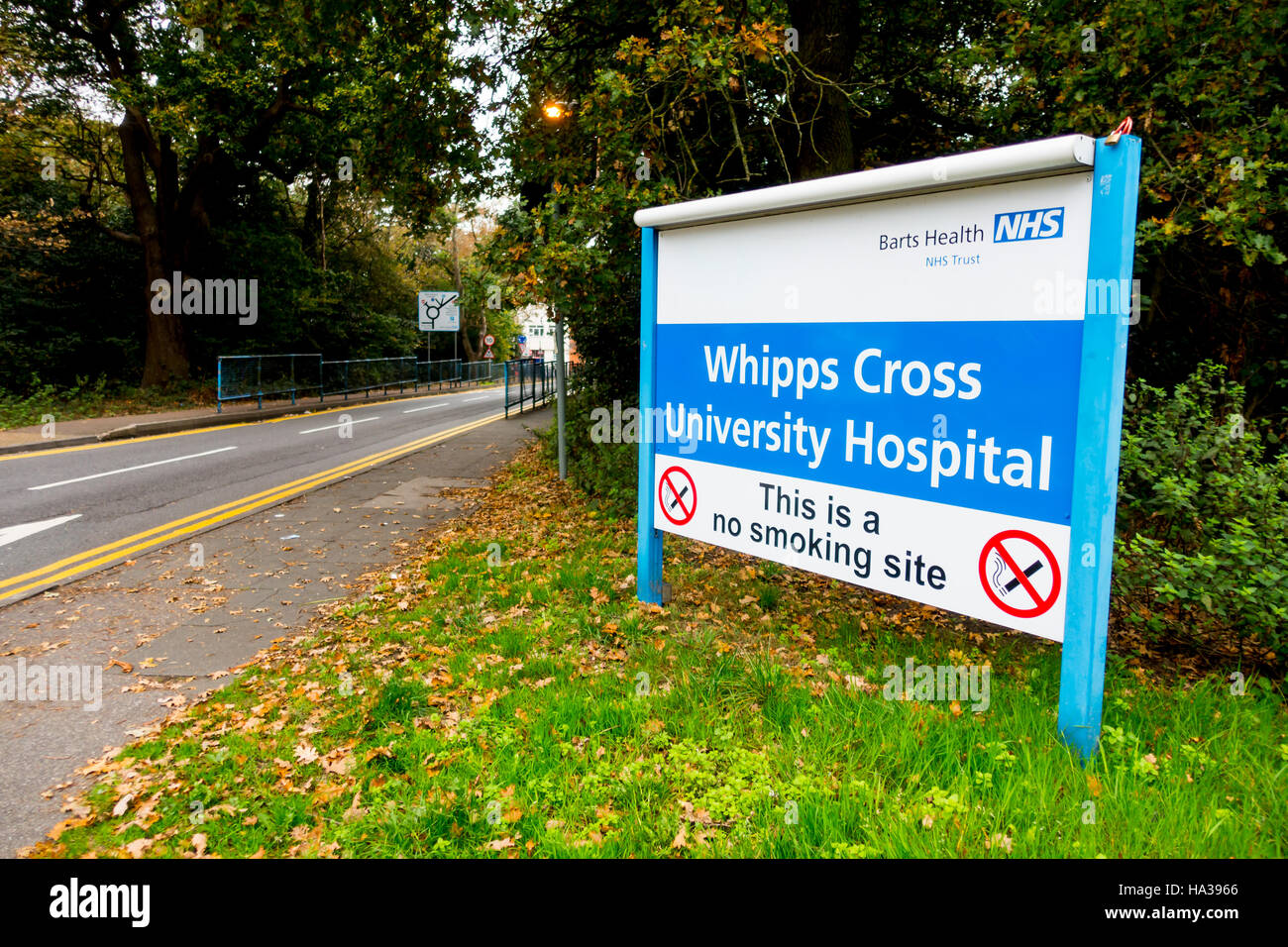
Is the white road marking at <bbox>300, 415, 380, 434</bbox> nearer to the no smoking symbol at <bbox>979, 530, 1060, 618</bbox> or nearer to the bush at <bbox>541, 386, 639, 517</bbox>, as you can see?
the bush at <bbox>541, 386, 639, 517</bbox>

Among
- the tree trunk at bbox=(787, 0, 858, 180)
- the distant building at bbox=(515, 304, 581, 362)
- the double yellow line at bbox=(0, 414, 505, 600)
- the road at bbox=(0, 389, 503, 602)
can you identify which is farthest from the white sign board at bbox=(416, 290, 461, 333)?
the tree trunk at bbox=(787, 0, 858, 180)

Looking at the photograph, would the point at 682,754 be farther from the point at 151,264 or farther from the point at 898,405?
the point at 151,264

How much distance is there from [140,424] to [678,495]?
52.9 feet

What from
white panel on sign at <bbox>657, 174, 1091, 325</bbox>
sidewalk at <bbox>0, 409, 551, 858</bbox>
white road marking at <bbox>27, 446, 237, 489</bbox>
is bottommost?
sidewalk at <bbox>0, 409, 551, 858</bbox>

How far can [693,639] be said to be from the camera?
469 centimetres

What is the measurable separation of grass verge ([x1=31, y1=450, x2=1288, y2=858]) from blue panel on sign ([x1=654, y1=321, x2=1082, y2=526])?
1.04 metres

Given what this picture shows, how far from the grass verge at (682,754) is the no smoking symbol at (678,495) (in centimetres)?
69

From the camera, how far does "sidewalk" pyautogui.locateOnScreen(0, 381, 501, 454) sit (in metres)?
14.2

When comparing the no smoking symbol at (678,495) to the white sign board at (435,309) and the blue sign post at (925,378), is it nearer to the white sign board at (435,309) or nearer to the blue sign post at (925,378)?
the blue sign post at (925,378)

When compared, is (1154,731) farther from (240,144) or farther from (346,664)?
(240,144)

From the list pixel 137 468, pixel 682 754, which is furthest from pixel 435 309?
pixel 682 754

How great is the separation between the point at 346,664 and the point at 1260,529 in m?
5.23

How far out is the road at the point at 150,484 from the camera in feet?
24.2

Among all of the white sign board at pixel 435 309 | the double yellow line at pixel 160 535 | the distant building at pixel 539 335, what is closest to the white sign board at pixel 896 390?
the distant building at pixel 539 335
